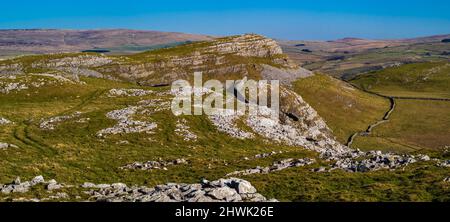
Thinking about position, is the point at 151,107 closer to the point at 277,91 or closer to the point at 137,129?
the point at 137,129

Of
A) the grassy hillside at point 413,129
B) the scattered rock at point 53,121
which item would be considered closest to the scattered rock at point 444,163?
the scattered rock at point 53,121

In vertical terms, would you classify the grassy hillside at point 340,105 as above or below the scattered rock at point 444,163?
below

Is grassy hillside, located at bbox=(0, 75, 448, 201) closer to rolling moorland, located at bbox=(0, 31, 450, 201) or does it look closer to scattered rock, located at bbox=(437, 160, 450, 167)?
rolling moorland, located at bbox=(0, 31, 450, 201)

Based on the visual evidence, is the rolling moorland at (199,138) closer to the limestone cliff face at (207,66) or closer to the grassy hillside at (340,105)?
the limestone cliff face at (207,66)

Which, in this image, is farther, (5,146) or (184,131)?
(184,131)

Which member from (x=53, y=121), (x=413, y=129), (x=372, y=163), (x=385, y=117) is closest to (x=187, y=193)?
(x=372, y=163)

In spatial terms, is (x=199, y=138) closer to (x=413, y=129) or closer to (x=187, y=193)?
(x=187, y=193)

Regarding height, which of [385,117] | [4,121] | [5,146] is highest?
[4,121]
